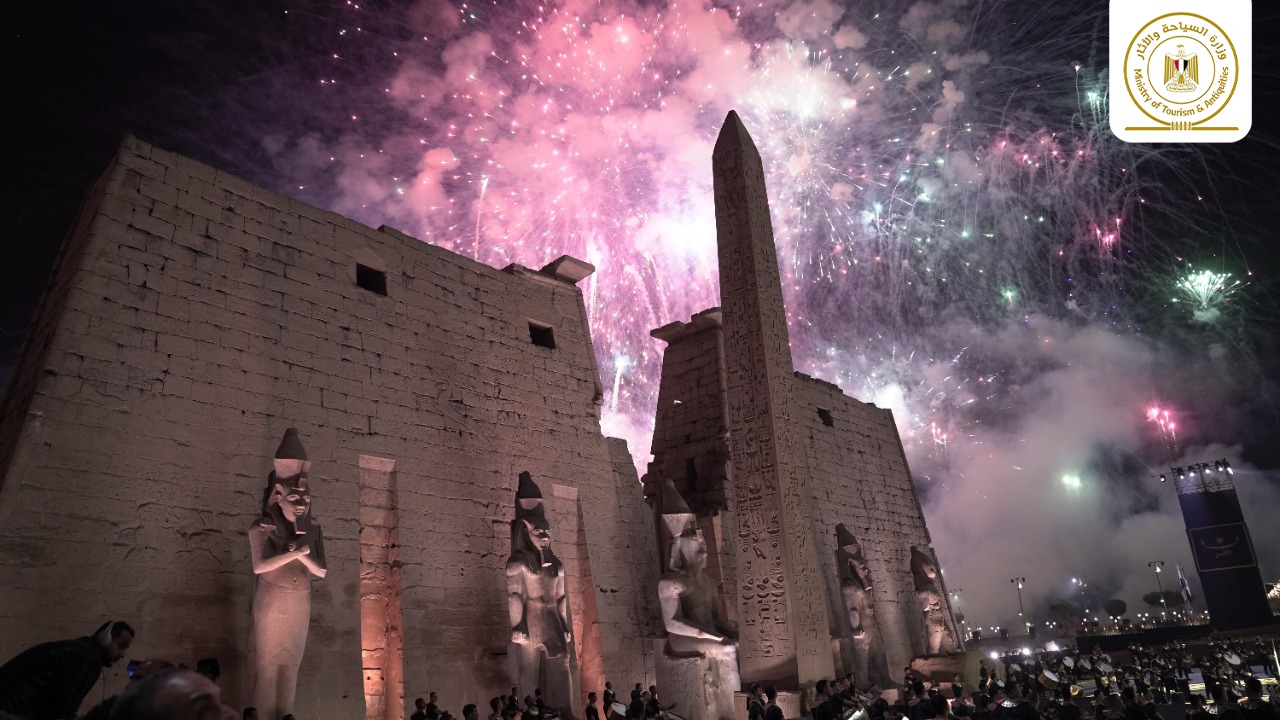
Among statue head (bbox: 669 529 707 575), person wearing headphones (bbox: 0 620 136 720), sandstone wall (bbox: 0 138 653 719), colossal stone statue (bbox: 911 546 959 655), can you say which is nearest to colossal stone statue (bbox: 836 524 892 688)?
colossal stone statue (bbox: 911 546 959 655)

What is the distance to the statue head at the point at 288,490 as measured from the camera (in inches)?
245

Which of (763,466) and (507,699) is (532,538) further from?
(763,466)

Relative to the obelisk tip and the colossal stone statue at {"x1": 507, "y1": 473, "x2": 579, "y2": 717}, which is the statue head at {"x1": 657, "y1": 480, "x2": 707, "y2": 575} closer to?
the colossal stone statue at {"x1": 507, "y1": 473, "x2": 579, "y2": 717}

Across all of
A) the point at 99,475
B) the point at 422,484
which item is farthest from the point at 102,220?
the point at 422,484

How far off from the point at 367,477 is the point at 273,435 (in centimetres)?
104

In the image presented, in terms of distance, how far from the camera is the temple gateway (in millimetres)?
6184

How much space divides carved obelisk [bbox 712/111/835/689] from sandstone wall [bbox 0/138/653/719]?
2184mm

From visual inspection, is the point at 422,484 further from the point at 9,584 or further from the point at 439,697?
the point at 9,584

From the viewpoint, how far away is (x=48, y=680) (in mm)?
2768

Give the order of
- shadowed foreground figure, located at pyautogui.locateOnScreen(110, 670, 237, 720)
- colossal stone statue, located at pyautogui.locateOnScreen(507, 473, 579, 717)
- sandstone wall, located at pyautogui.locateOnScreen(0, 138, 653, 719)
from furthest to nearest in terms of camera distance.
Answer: colossal stone statue, located at pyautogui.locateOnScreen(507, 473, 579, 717) → sandstone wall, located at pyautogui.locateOnScreen(0, 138, 653, 719) → shadowed foreground figure, located at pyautogui.locateOnScreen(110, 670, 237, 720)

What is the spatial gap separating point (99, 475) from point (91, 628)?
1081 mm

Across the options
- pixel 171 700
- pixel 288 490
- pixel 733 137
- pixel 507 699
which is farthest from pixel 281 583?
pixel 733 137

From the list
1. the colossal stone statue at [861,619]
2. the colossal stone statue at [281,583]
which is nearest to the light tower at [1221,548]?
the colossal stone statue at [861,619]

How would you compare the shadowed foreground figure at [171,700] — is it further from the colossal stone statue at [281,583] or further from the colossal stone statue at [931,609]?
the colossal stone statue at [931,609]
